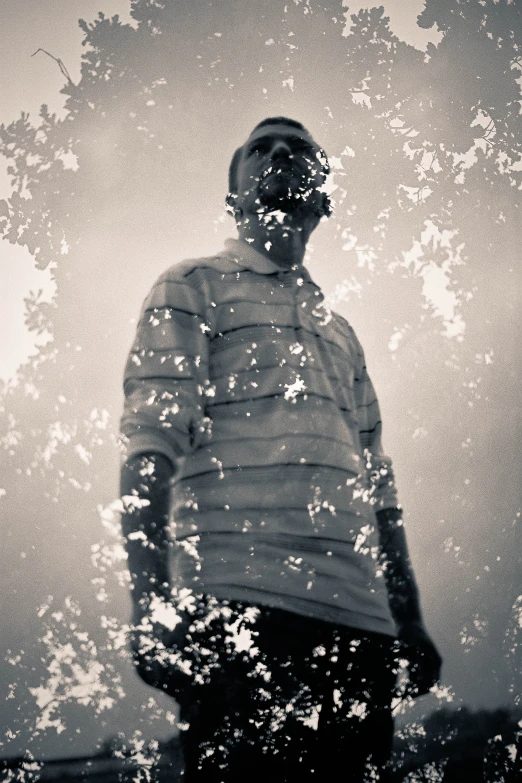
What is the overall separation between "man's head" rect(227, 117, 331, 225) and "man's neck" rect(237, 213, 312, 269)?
14 mm

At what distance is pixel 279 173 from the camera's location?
0.76m

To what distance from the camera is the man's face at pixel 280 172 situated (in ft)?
2.47

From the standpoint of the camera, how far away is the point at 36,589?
2.06ft

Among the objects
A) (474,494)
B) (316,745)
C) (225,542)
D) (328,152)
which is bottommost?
(316,745)

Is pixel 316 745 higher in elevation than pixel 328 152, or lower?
lower

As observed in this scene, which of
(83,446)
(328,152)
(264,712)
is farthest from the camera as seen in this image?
(328,152)

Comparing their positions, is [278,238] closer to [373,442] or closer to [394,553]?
[373,442]

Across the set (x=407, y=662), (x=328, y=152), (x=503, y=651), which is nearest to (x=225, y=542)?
(x=407, y=662)

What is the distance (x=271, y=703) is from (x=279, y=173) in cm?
62

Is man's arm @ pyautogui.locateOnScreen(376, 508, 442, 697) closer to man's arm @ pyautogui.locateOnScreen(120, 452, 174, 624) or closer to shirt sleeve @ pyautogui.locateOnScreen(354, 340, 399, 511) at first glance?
shirt sleeve @ pyautogui.locateOnScreen(354, 340, 399, 511)

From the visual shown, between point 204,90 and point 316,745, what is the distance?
0.99m

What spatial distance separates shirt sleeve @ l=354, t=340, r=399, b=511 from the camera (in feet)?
2.22

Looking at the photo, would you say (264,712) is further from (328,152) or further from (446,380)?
(328,152)

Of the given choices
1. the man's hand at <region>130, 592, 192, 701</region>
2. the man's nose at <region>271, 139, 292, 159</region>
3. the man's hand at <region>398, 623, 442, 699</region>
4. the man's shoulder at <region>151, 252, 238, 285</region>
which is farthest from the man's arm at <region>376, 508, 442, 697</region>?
the man's nose at <region>271, 139, 292, 159</region>
